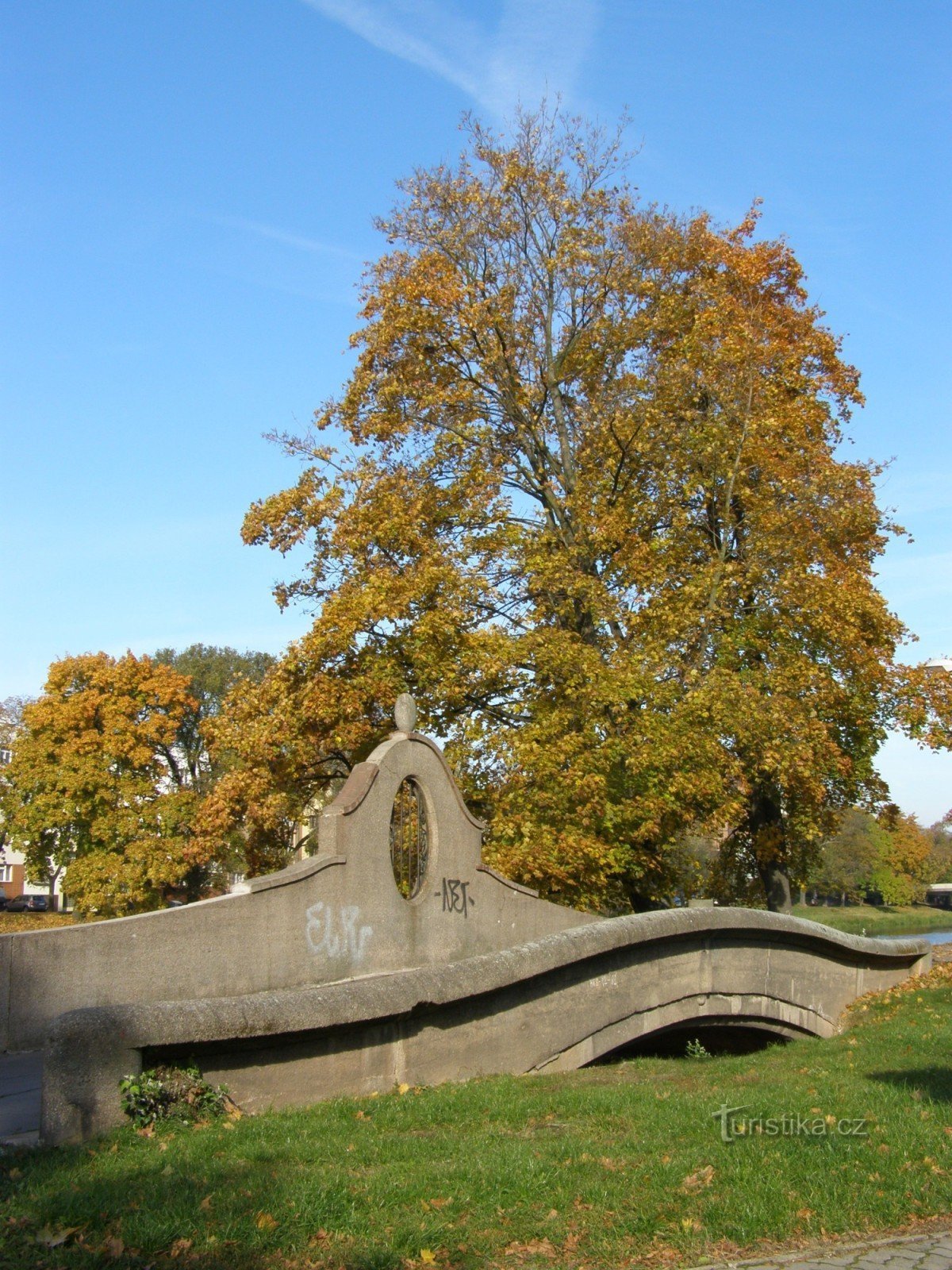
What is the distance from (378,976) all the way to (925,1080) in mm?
4078

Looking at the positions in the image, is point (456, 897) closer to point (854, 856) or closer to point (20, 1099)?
point (20, 1099)

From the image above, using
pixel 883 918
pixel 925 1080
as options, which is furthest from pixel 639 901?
pixel 883 918

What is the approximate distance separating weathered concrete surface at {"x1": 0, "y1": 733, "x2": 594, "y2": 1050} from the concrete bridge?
0.01 m

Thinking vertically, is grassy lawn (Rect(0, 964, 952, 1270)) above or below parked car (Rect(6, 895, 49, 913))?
below

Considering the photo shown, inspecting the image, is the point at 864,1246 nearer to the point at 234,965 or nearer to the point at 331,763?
the point at 234,965

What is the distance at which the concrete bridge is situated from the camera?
6.45m

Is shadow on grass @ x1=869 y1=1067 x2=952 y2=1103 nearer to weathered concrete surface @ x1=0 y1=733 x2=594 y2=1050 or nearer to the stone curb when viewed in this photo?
the stone curb

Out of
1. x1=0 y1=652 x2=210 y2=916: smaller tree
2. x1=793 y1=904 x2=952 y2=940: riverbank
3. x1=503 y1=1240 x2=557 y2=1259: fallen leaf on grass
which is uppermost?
x1=0 y1=652 x2=210 y2=916: smaller tree

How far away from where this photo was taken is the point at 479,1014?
867 centimetres

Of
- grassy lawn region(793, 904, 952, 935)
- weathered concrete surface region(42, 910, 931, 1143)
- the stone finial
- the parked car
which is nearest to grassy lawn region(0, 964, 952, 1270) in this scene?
weathered concrete surface region(42, 910, 931, 1143)

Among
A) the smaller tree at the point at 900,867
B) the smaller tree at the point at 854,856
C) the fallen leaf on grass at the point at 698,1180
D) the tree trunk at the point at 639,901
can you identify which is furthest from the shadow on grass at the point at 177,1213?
the smaller tree at the point at 900,867

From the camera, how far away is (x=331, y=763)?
54.2 feet

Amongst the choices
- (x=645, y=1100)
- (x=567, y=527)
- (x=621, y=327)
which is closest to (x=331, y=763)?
(x=567, y=527)

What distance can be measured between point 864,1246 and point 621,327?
49.8 ft
